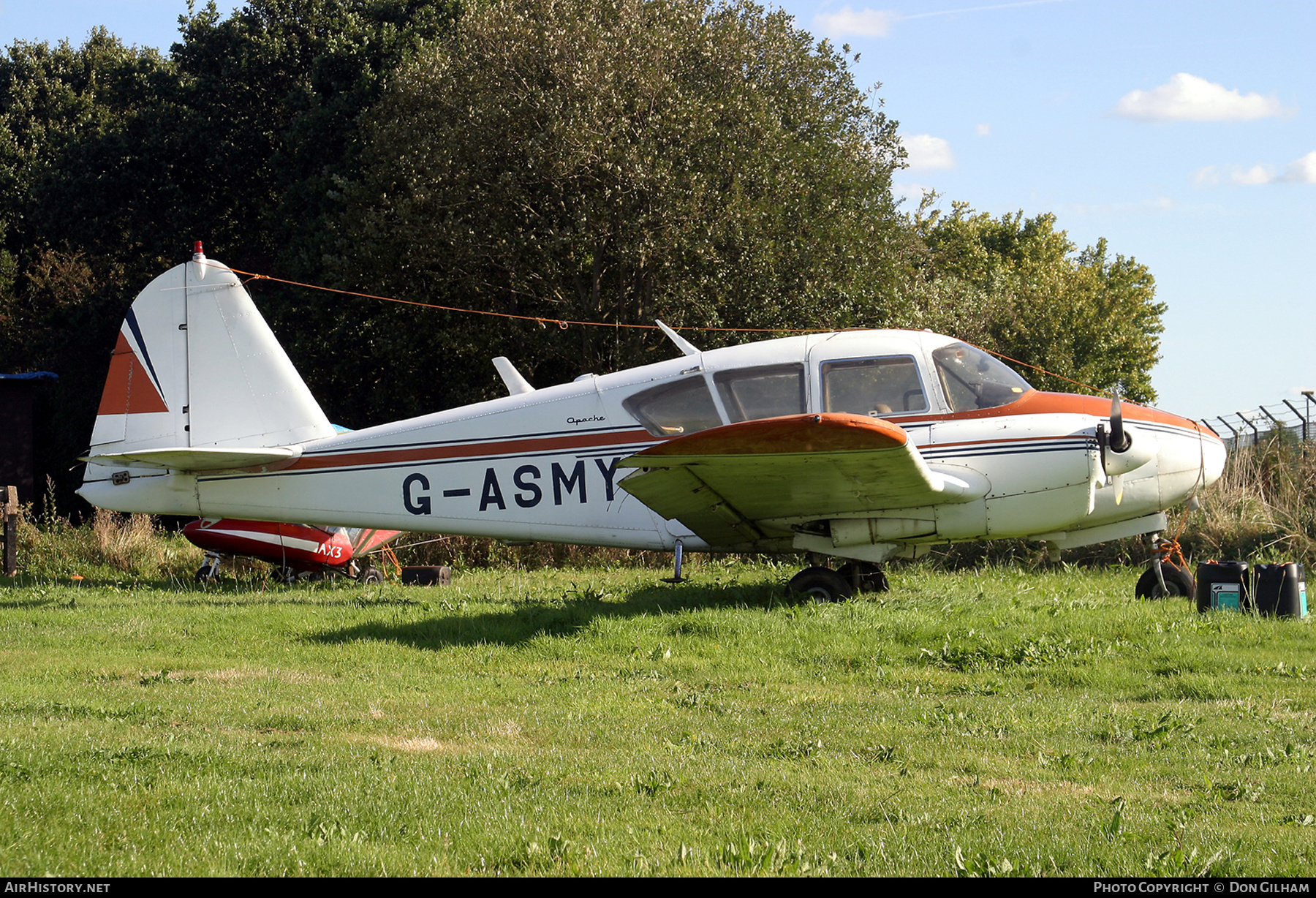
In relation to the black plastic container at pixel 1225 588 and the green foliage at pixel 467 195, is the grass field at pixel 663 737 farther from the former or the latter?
the green foliage at pixel 467 195

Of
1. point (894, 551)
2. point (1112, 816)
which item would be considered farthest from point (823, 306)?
point (1112, 816)

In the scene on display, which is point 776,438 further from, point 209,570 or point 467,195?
point 467,195

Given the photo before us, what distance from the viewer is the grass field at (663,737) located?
12.7ft

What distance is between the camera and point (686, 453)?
8.08 meters

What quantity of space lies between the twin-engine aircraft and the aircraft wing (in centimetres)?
2

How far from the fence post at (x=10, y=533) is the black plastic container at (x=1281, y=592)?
1433cm

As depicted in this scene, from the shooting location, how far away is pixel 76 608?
10633 mm

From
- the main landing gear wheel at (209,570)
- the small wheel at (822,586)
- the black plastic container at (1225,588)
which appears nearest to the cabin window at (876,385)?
the small wheel at (822,586)

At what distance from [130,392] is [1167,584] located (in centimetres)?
1025

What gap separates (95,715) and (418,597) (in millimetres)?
4727

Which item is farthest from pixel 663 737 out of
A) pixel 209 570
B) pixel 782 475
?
pixel 209 570

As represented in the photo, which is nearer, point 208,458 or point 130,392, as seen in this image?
point 208,458

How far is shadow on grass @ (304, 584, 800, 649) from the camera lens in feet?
28.1

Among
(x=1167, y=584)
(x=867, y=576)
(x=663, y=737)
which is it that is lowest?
(x=663, y=737)
